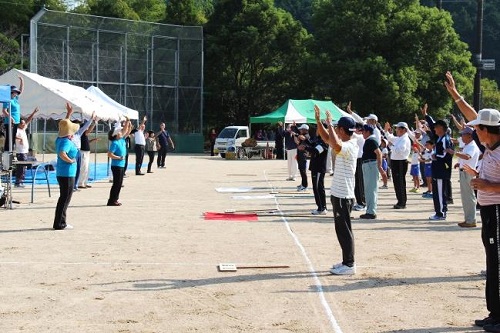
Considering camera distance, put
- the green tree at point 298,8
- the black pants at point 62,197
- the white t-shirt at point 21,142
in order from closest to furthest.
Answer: the black pants at point 62,197
the white t-shirt at point 21,142
the green tree at point 298,8

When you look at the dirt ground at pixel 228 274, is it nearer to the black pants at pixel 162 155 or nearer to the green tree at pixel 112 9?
the black pants at pixel 162 155

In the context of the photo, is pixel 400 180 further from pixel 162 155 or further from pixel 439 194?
pixel 162 155

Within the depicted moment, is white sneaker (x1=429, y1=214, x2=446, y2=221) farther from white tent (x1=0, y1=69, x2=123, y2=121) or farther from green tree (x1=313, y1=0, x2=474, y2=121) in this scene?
green tree (x1=313, y1=0, x2=474, y2=121)

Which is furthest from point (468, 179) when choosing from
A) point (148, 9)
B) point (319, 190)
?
point (148, 9)

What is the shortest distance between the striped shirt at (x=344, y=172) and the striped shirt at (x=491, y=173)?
245 centimetres

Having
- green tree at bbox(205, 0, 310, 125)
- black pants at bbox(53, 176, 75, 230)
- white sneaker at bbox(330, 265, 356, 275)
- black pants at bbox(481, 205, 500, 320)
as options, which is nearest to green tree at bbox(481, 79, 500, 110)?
green tree at bbox(205, 0, 310, 125)

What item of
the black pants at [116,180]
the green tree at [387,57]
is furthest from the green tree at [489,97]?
the black pants at [116,180]

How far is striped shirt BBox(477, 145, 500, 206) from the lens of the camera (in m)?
6.37

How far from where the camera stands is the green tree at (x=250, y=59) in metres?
57.0

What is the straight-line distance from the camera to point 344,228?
8.71 meters

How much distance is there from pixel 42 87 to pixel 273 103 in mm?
39280

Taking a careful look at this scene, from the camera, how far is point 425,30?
51.7m

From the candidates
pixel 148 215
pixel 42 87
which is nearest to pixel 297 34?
pixel 42 87

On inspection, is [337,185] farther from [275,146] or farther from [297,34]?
[297,34]
